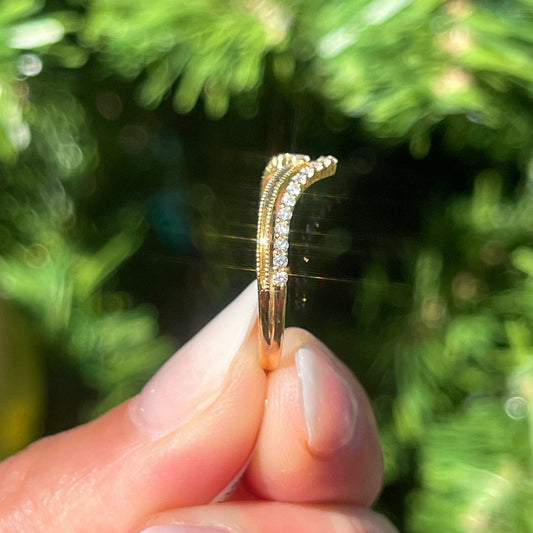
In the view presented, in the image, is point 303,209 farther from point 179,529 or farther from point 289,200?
point 179,529

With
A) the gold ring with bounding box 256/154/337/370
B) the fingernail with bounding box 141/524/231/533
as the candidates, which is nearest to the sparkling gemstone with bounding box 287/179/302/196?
the gold ring with bounding box 256/154/337/370

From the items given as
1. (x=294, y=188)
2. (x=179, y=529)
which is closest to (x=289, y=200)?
(x=294, y=188)

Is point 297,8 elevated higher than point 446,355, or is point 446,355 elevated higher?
point 297,8

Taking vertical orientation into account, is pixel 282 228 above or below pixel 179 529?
above

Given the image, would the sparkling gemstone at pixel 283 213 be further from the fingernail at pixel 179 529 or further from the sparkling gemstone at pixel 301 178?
the fingernail at pixel 179 529

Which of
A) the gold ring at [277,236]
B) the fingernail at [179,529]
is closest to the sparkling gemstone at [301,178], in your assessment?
the gold ring at [277,236]

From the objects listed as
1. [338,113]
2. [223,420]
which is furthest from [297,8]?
[223,420]

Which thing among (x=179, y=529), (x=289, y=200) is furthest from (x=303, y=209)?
(x=179, y=529)

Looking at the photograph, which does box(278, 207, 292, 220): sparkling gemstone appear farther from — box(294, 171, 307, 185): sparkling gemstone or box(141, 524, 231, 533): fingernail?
box(141, 524, 231, 533): fingernail

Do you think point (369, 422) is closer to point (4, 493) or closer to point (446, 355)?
point (446, 355)
